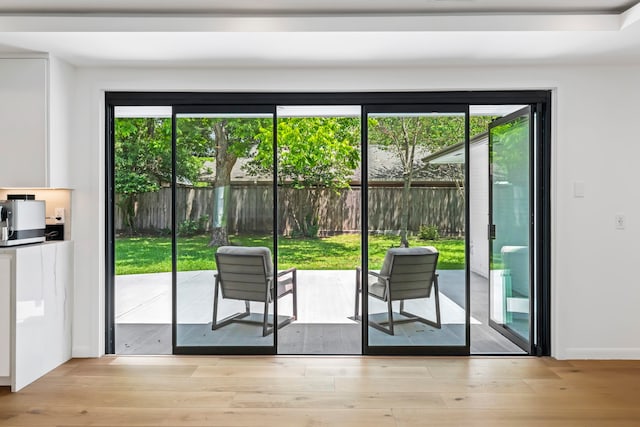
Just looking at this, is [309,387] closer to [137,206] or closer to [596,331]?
[596,331]

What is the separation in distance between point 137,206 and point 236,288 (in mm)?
6492

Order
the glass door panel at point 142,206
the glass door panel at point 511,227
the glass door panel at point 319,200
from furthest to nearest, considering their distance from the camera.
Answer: the glass door panel at point 319,200 → the glass door panel at point 142,206 → the glass door panel at point 511,227

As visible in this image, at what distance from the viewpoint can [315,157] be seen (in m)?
9.96

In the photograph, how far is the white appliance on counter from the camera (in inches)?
129

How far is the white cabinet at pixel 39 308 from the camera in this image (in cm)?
320

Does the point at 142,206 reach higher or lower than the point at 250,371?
higher

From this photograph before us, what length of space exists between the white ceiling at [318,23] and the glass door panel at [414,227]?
31.3 inches

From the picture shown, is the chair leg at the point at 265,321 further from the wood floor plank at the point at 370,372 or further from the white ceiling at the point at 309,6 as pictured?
the white ceiling at the point at 309,6

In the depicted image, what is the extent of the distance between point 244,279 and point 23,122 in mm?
2097

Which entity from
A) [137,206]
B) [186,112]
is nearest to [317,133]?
[137,206]

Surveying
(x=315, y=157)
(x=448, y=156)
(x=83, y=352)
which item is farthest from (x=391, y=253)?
(x=315, y=157)

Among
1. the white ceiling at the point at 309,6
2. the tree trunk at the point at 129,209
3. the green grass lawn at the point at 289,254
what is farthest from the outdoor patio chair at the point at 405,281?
the tree trunk at the point at 129,209

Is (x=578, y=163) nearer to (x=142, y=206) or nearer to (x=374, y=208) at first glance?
(x=374, y=208)

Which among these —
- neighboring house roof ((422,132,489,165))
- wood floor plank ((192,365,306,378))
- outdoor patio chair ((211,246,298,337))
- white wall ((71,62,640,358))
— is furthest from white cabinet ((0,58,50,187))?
neighboring house roof ((422,132,489,165))
